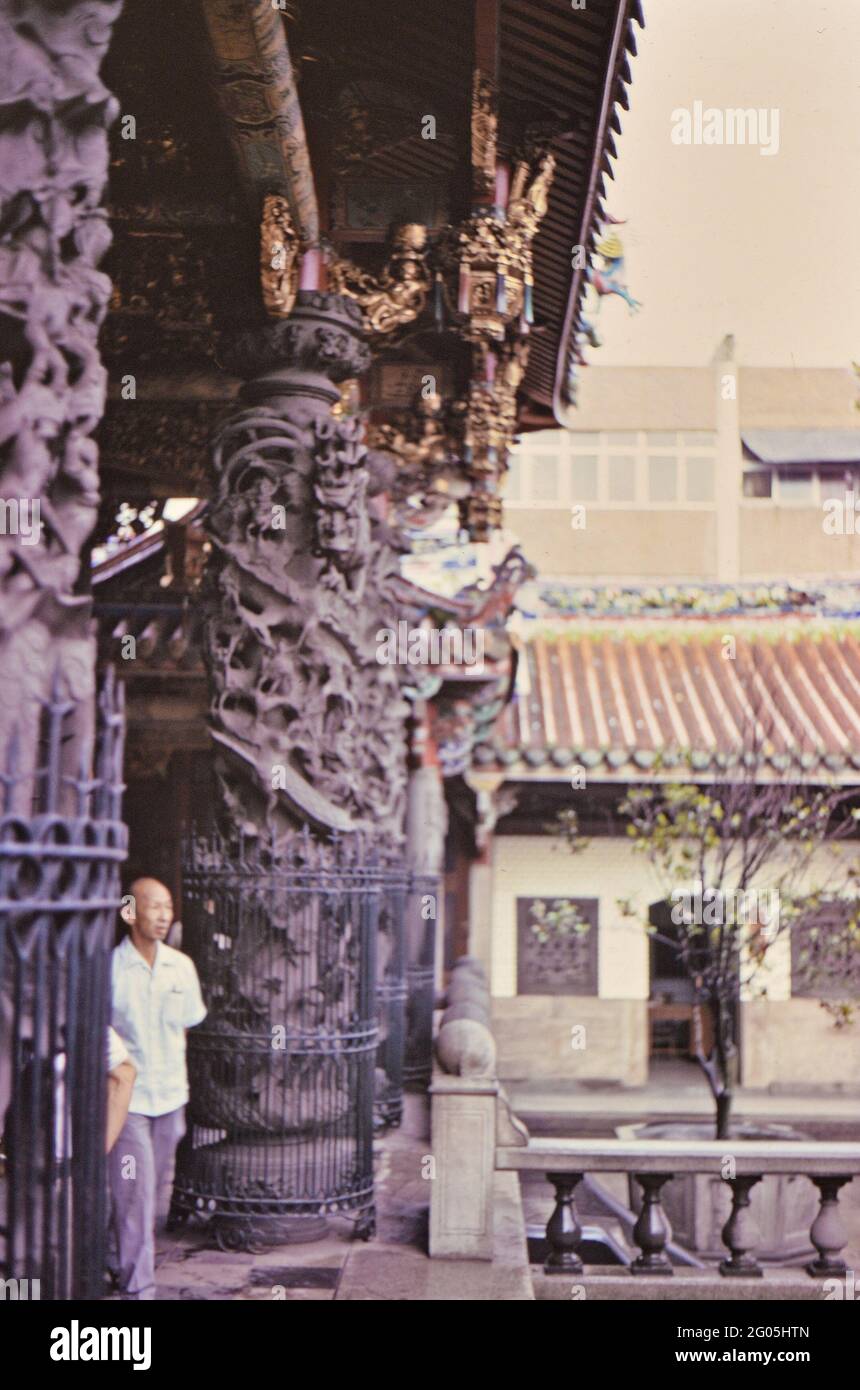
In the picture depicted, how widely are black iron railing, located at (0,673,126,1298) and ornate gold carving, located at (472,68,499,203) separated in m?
4.71

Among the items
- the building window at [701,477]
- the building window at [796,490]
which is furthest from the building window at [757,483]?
the building window at [701,477]

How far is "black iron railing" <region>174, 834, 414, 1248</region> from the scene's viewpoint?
698cm

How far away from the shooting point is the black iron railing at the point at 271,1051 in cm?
698

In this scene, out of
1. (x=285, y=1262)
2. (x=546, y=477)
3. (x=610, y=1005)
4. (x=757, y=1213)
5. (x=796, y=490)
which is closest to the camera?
(x=285, y=1262)

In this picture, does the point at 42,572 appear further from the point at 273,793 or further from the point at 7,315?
the point at 273,793

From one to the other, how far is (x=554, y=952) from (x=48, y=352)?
1840cm

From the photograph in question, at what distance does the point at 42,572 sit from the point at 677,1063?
20.0 meters

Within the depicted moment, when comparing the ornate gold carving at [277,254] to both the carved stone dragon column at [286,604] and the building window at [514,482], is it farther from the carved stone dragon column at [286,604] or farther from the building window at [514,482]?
the building window at [514,482]

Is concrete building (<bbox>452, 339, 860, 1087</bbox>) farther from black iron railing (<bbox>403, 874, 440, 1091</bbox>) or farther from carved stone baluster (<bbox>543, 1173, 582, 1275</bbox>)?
carved stone baluster (<bbox>543, 1173, 582, 1275</bbox>)

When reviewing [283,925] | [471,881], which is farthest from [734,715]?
[283,925]

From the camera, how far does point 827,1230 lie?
7.17 metres

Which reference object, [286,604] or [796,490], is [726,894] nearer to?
[286,604]

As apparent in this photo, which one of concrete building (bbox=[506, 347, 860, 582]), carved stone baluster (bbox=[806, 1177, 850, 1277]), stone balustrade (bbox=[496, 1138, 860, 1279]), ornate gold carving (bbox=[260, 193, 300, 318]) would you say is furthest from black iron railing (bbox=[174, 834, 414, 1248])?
concrete building (bbox=[506, 347, 860, 582])

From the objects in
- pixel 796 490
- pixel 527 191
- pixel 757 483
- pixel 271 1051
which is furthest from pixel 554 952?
pixel 271 1051
